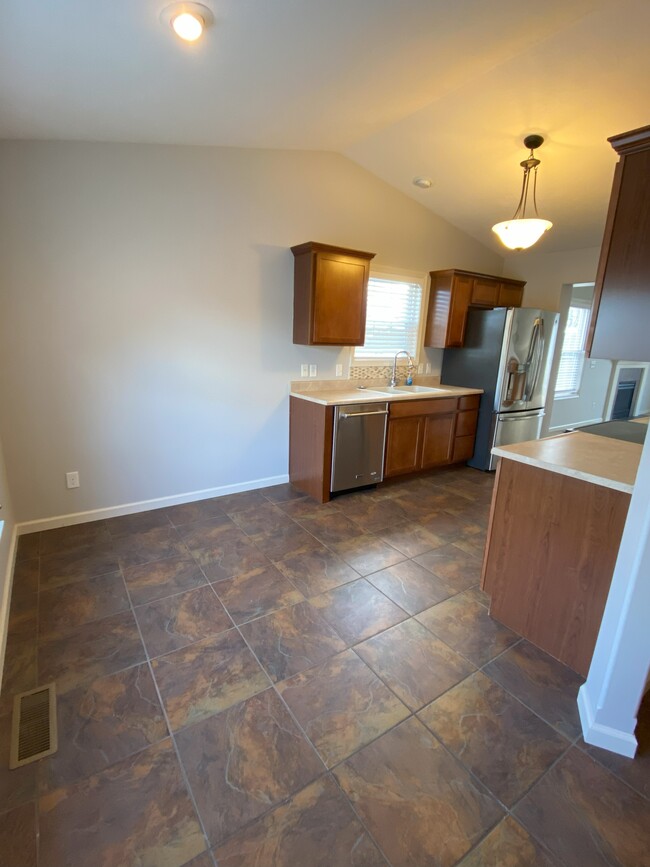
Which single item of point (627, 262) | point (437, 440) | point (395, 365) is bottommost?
point (437, 440)

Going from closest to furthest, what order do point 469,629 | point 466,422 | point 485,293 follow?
point 469,629 → point 466,422 → point 485,293

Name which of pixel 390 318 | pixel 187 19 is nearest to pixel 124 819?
pixel 187 19

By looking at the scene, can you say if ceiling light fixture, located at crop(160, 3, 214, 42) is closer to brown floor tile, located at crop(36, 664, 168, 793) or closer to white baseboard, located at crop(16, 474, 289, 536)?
brown floor tile, located at crop(36, 664, 168, 793)

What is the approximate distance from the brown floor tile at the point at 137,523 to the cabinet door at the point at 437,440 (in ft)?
8.31

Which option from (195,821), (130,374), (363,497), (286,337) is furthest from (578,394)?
(195,821)

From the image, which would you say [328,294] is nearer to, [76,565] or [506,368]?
[506,368]

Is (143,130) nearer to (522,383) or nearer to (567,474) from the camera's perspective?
(567,474)

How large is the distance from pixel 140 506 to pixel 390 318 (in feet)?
10.0

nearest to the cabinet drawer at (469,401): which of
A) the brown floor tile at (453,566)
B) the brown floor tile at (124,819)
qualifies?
the brown floor tile at (453,566)

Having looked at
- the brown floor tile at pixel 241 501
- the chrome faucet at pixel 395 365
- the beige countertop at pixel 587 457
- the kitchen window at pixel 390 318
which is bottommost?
the brown floor tile at pixel 241 501

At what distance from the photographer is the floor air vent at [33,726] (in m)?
1.36

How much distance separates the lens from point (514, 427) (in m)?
4.44

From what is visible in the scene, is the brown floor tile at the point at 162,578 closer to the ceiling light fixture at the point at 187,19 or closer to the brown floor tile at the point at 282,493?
the brown floor tile at the point at 282,493

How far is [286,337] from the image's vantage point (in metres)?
3.57
